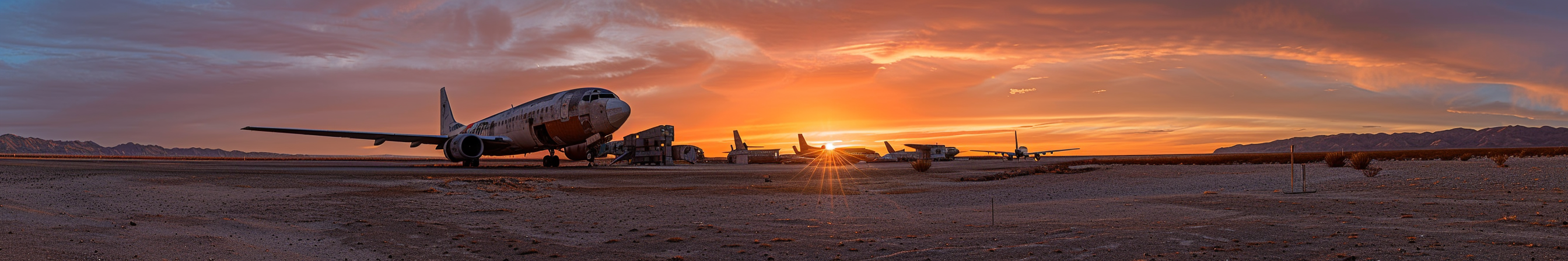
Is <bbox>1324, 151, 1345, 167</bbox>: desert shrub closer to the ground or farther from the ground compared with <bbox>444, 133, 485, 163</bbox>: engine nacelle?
closer to the ground

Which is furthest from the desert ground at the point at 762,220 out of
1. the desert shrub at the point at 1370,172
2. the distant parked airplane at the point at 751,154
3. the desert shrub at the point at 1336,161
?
the distant parked airplane at the point at 751,154

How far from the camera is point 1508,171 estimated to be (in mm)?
18953

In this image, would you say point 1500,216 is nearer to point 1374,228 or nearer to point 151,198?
point 1374,228

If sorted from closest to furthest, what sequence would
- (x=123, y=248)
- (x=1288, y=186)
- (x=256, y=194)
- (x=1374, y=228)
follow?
(x=123, y=248) < (x=1374, y=228) < (x=256, y=194) < (x=1288, y=186)

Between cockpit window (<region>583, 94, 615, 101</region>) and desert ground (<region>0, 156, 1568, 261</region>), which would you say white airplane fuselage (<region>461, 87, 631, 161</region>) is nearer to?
cockpit window (<region>583, 94, 615, 101</region>)

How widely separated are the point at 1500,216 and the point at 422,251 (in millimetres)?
12235

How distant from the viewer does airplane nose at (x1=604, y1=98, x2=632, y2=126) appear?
33125mm

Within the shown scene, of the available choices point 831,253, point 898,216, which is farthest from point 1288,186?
point 831,253

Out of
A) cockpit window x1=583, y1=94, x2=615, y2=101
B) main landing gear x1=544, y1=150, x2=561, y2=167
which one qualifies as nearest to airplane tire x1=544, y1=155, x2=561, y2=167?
main landing gear x1=544, y1=150, x2=561, y2=167

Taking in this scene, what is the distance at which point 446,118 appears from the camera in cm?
4853

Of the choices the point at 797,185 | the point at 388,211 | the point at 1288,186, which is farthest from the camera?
the point at 797,185

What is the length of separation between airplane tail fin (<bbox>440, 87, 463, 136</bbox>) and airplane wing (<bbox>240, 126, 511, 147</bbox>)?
815cm

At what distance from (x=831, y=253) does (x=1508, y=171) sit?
2047 cm

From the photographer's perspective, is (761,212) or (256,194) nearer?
(761,212)
